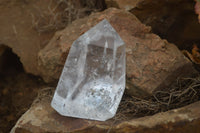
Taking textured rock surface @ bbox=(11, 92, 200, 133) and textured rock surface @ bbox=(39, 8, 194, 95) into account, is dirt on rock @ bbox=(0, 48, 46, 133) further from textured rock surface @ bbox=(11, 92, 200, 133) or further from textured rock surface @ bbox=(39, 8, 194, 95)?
textured rock surface @ bbox=(11, 92, 200, 133)

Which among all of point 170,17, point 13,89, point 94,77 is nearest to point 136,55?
point 94,77

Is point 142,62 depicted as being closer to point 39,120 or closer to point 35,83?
point 39,120

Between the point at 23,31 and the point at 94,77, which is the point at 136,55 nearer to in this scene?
the point at 94,77

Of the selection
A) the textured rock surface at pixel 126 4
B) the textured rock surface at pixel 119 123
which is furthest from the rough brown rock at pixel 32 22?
the textured rock surface at pixel 119 123

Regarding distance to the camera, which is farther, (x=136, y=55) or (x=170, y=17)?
(x=170, y=17)

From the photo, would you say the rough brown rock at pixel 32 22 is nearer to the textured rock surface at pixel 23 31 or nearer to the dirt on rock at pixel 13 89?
the textured rock surface at pixel 23 31

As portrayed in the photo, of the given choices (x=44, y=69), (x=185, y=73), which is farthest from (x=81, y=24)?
(x=185, y=73)

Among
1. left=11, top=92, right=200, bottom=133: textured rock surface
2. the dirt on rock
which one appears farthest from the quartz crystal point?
the dirt on rock
